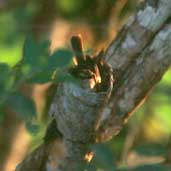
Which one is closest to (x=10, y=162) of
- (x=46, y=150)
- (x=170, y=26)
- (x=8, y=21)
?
(x=8, y=21)

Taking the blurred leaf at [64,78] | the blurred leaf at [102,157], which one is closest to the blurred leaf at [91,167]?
the blurred leaf at [102,157]

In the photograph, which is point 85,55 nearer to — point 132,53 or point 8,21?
point 132,53

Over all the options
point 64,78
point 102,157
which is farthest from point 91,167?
point 64,78

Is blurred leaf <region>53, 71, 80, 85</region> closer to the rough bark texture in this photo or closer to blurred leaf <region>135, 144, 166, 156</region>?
the rough bark texture

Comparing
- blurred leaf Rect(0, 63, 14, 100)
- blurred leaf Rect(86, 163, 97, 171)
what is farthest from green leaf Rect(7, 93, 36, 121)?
blurred leaf Rect(86, 163, 97, 171)

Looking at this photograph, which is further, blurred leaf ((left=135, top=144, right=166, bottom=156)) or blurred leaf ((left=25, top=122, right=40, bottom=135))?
blurred leaf ((left=135, top=144, right=166, bottom=156))

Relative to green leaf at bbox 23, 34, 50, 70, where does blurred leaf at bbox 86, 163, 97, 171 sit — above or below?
below

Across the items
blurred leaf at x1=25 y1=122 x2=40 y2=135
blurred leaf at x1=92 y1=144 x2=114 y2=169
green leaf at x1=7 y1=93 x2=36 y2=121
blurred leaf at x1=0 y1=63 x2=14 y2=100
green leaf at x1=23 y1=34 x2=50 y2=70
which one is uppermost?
green leaf at x1=23 y1=34 x2=50 y2=70
